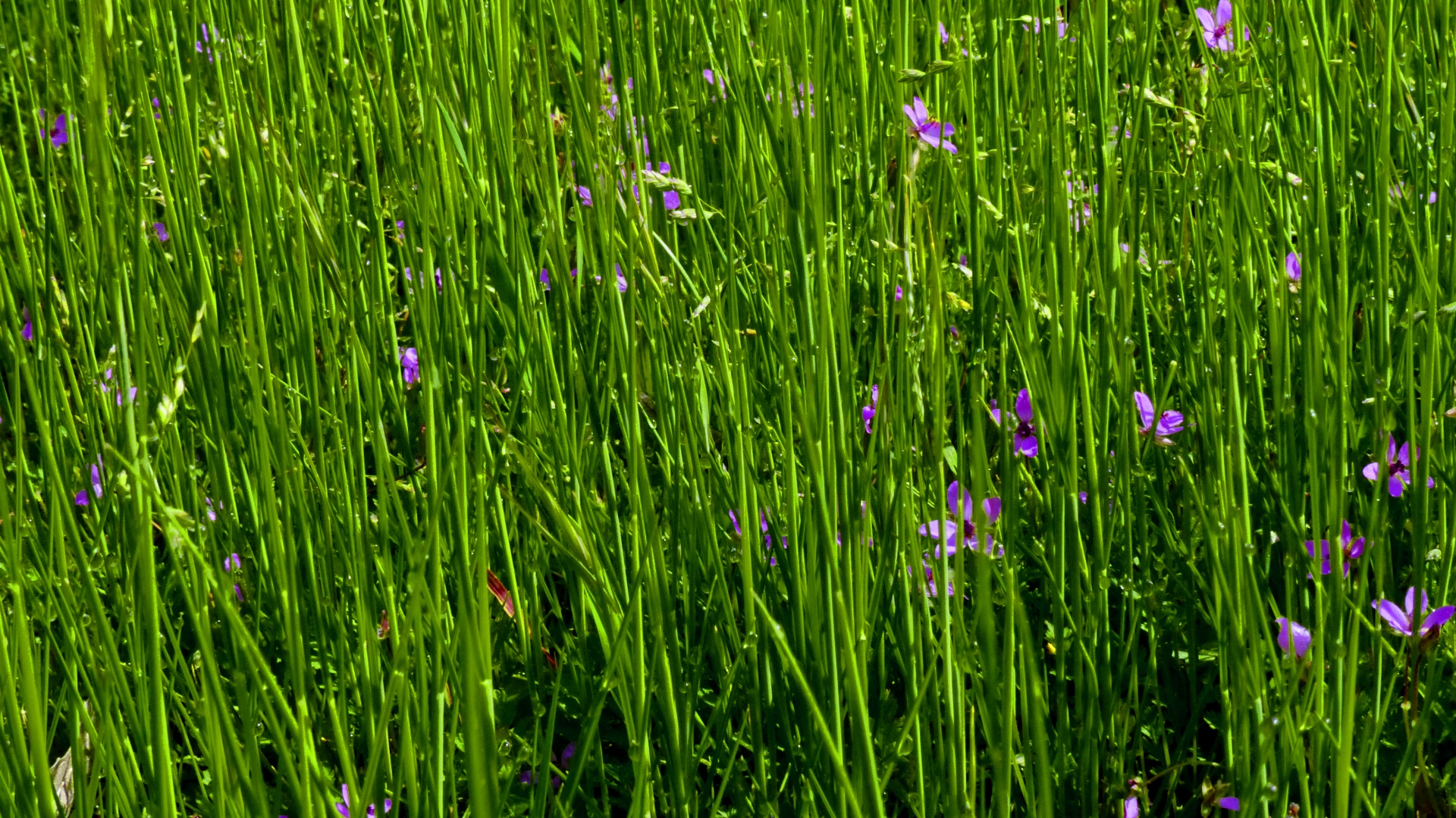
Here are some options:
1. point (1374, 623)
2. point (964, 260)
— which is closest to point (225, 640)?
point (964, 260)

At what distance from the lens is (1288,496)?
102 cm

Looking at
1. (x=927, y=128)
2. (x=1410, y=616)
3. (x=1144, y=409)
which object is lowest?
(x=1410, y=616)

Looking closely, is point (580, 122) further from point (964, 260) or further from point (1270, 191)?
point (1270, 191)

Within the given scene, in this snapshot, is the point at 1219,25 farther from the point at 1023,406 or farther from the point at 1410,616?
the point at 1410,616

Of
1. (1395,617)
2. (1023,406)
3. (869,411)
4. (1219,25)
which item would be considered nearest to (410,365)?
(869,411)

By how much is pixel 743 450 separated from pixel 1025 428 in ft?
1.61

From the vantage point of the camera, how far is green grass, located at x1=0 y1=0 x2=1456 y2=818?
0.71 m

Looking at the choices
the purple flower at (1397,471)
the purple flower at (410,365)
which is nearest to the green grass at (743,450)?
the purple flower at (1397,471)

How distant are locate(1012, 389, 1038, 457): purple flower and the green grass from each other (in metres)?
0.05

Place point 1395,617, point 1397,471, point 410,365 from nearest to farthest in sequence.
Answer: point 1395,617, point 1397,471, point 410,365

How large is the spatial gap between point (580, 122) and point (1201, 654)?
2.38 feet

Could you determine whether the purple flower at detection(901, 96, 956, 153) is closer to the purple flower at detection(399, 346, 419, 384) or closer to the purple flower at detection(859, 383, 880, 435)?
the purple flower at detection(859, 383, 880, 435)

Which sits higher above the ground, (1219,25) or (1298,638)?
(1219,25)

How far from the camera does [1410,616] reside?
0.99 meters
